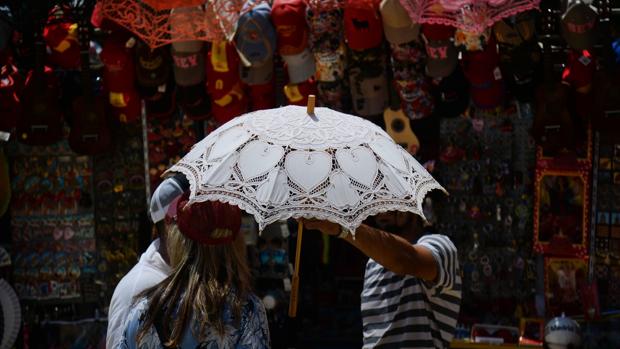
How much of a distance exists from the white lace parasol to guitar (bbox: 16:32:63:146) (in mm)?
3794

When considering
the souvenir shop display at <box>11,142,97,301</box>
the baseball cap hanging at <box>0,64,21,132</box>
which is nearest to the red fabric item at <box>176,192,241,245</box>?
the baseball cap hanging at <box>0,64,21,132</box>

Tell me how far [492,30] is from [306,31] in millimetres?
1184

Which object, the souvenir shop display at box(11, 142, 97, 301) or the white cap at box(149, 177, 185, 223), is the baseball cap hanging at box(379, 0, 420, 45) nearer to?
the souvenir shop display at box(11, 142, 97, 301)

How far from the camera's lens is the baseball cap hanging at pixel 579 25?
559cm

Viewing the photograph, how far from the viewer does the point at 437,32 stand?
→ 595 centimetres

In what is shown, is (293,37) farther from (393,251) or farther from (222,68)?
(393,251)

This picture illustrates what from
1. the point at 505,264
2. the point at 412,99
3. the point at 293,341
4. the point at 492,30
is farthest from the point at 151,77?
the point at 293,341

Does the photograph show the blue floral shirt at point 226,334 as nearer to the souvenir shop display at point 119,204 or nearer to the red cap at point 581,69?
the red cap at point 581,69

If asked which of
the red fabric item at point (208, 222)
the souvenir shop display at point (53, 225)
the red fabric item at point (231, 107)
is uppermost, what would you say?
the red fabric item at point (231, 107)

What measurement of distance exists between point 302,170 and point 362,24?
3.28 m

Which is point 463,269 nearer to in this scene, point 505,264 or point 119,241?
point 505,264

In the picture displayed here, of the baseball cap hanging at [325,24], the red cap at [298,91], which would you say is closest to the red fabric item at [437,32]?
the baseball cap hanging at [325,24]

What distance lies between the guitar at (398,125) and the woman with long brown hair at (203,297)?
139 inches

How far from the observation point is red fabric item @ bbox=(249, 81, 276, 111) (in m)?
6.32
